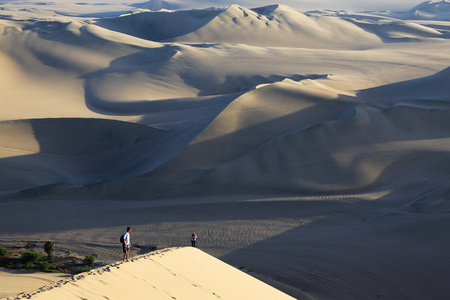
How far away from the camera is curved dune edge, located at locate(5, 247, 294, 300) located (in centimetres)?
552

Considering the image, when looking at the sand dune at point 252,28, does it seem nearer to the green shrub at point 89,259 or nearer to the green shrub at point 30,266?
the green shrub at point 89,259

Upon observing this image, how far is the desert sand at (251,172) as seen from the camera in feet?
32.9

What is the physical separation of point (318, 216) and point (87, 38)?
31360 millimetres

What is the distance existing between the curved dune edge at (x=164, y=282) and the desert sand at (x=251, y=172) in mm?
1953

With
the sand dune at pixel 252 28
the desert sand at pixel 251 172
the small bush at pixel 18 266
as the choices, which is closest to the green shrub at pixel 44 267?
the small bush at pixel 18 266

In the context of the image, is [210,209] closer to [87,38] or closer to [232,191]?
[232,191]

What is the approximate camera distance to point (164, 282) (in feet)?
20.8

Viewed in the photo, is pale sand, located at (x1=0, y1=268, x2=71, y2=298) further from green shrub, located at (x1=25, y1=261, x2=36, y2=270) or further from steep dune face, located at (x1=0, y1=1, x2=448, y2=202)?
steep dune face, located at (x1=0, y1=1, x2=448, y2=202)

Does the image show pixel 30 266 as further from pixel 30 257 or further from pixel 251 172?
pixel 251 172

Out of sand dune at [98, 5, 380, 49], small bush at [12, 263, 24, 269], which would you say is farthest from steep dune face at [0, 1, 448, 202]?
sand dune at [98, 5, 380, 49]

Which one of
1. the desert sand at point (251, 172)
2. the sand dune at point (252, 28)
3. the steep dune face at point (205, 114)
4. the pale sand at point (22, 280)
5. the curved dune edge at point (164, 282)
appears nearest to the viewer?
the curved dune edge at point (164, 282)

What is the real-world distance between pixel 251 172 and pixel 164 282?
27.9ft

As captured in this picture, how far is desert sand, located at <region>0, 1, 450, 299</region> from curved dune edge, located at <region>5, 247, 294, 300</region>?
6.41ft

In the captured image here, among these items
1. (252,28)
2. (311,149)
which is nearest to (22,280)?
(311,149)
